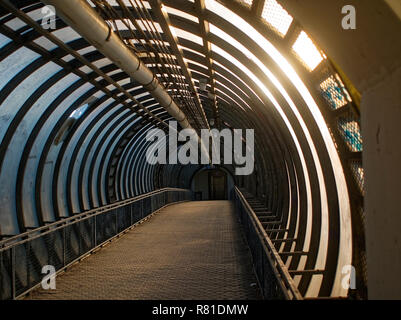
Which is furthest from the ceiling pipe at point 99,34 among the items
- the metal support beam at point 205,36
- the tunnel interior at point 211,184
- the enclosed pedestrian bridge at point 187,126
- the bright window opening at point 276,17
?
the tunnel interior at point 211,184

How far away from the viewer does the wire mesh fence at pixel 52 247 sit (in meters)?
6.18

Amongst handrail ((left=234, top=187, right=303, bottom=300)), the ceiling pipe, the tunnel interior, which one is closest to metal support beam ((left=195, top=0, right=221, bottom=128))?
the ceiling pipe

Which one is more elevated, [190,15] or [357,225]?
[190,15]

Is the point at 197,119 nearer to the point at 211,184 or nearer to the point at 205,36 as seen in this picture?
the point at 205,36

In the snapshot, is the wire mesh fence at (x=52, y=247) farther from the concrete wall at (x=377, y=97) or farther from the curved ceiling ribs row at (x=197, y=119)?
the concrete wall at (x=377, y=97)

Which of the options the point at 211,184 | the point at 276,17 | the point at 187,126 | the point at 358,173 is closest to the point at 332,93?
the point at 358,173

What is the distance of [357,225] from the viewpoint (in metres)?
5.39

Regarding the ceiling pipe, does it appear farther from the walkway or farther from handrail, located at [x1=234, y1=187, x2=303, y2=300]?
the walkway

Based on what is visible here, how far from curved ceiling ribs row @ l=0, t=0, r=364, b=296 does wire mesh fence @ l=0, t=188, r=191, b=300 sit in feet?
8.02

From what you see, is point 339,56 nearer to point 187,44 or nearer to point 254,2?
point 254,2

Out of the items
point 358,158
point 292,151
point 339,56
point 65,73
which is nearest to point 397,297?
point 339,56

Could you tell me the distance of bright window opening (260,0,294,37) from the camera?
17.0ft

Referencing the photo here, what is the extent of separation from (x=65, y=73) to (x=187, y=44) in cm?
304

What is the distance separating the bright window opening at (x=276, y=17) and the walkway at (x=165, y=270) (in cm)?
365
